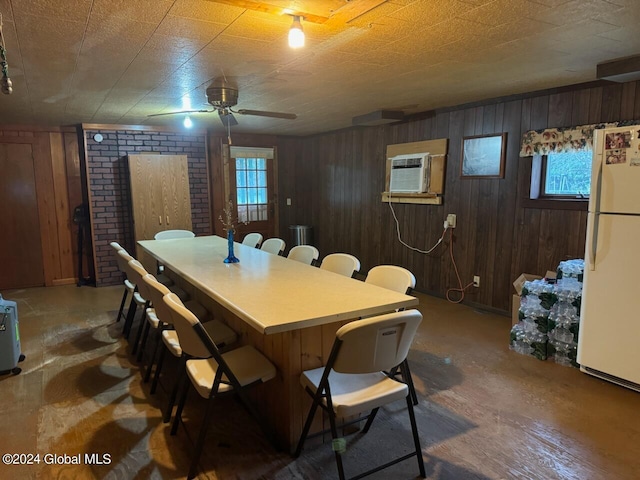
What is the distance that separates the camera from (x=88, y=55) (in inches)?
101

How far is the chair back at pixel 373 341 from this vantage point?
165 cm

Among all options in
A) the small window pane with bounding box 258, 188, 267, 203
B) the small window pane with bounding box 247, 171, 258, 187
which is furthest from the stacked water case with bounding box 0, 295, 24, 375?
the small window pane with bounding box 258, 188, 267, 203

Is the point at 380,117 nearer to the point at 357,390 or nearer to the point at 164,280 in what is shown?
the point at 164,280

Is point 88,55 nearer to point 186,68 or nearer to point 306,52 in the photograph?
point 186,68

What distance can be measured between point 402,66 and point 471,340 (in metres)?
2.32

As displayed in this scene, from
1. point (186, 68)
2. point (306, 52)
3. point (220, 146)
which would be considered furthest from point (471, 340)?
point (220, 146)

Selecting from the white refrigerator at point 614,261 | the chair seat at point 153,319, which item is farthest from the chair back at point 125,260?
the white refrigerator at point 614,261

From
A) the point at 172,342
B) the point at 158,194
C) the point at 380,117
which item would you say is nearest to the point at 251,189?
the point at 158,194

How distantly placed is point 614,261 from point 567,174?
1335 mm

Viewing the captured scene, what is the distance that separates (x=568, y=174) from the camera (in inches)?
146

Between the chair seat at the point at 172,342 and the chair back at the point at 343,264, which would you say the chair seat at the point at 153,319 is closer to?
the chair seat at the point at 172,342

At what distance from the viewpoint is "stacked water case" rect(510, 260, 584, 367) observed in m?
3.07

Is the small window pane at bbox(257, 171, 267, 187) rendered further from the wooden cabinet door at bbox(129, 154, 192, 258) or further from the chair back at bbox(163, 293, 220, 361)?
the chair back at bbox(163, 293, 220, 361)

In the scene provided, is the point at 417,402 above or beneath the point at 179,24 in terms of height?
beneath
